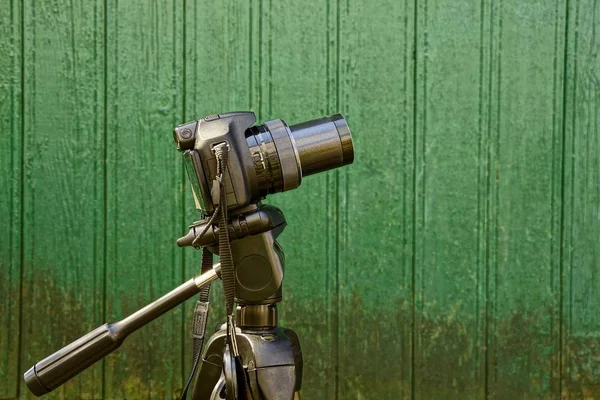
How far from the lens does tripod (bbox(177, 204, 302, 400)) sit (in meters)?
1.20

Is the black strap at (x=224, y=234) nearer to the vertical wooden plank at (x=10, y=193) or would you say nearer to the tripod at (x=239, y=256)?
the tripod at (x=239, y=256)

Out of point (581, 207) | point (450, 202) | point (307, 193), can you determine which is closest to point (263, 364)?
point (307, 193)

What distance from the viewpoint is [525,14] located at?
222 centimetres

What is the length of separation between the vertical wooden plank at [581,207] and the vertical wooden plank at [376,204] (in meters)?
0.48

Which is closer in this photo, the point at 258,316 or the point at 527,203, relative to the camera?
the point at 258,316

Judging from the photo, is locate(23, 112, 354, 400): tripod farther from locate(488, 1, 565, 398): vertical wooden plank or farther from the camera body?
Result: locate(488, 1, 565, 398): vertical wooden plank

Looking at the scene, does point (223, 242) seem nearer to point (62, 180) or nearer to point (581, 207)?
point (62, 180)

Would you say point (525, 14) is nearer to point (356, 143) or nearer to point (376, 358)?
point (356, 143)

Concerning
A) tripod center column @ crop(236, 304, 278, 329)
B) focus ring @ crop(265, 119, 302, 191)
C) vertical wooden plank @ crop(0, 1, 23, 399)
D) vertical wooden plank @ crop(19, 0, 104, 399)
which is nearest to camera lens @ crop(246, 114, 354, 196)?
focus ring @ crop(265, 119, 302, 191)

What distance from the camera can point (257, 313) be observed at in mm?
1257

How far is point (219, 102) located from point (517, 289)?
106 centimetres

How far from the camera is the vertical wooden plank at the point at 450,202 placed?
87.1 inches

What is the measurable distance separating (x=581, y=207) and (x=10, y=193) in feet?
5.62

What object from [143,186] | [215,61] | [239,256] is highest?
[215,61]
